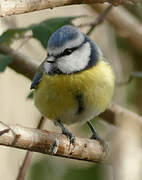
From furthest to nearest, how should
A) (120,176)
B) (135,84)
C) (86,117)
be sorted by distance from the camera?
1. (135,84)
2. (86,117)
3. (120,176)

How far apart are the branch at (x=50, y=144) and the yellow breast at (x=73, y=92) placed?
0.17m

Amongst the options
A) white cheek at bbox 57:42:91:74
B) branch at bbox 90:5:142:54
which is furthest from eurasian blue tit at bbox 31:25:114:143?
branch at bbox 90:5:142:54

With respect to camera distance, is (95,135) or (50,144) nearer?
(50,144)

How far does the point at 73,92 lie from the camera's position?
1534 millimetres

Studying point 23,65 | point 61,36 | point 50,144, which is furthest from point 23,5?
point 23,65

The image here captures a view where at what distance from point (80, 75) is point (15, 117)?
1.14 meters

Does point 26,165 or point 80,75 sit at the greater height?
point 80,75

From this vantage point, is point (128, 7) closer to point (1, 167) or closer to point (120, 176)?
point (1, 167)

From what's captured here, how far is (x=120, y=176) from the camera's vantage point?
0.93m

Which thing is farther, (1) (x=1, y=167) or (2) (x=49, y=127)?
(2) (x=49, y=127)

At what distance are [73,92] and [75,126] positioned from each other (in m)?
0.80

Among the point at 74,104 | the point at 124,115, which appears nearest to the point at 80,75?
the point at 74,104

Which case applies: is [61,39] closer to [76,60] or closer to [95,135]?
[76,60]

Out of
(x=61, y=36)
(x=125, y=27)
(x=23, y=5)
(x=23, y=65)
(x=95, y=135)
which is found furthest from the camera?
(x=125, y=27)
